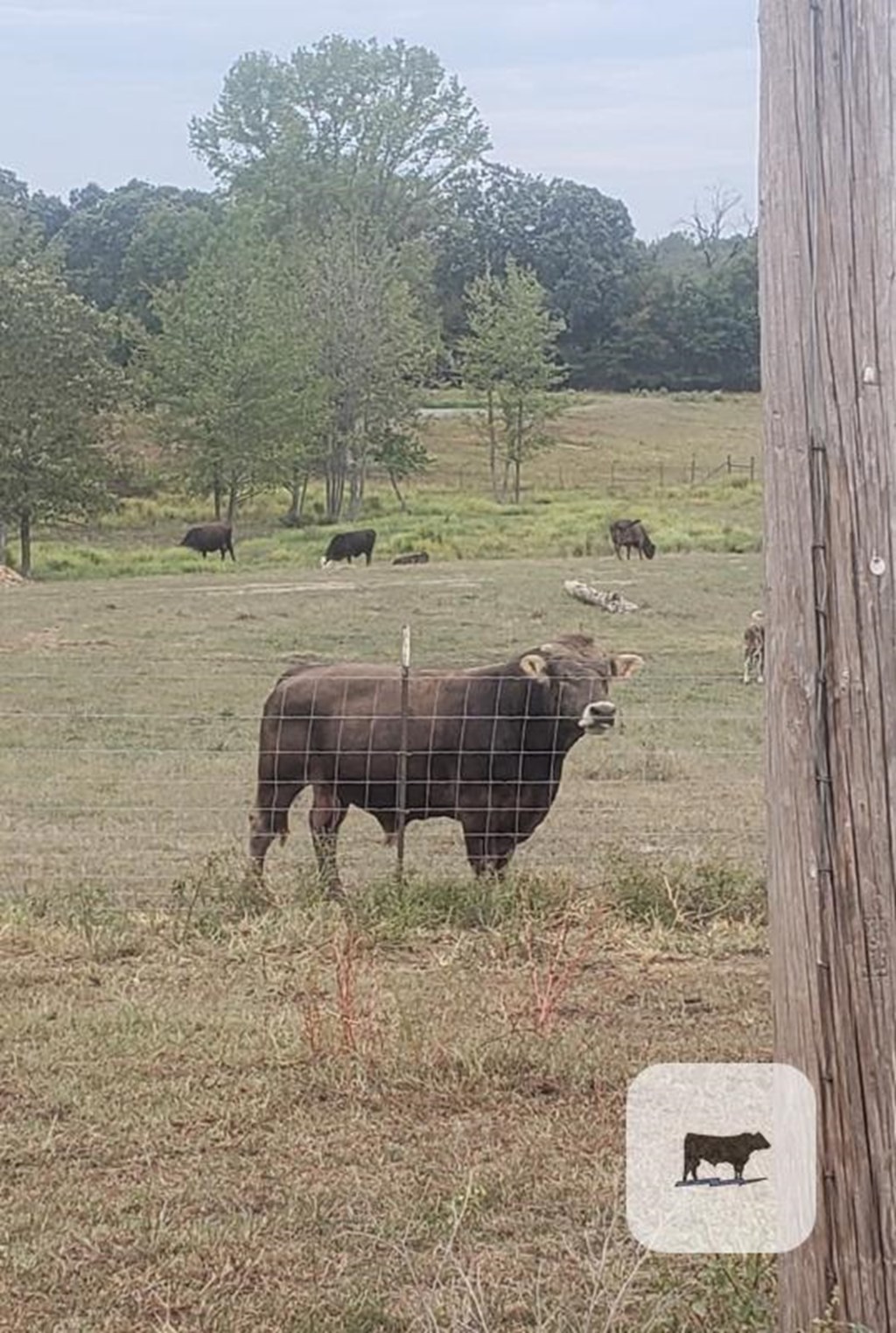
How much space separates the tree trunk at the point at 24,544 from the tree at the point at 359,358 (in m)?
8.99

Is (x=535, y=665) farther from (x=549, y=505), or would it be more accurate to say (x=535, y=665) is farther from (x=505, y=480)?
(x=505, y=480)

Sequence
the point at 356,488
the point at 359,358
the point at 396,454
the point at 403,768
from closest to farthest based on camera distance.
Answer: the point at 403,768, the point at 356,488, the point at 396,454, the point at 359,358

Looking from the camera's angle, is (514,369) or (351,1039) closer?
(351,1039)

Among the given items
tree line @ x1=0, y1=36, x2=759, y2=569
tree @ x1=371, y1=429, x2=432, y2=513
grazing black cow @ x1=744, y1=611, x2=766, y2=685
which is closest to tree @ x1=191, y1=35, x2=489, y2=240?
tree line @ x1=0, y1=36, x2=759, y2=569

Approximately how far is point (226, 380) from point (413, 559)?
12737mm

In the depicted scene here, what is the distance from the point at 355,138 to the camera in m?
53.8

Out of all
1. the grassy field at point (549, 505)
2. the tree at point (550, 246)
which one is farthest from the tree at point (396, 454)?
the tree at point (550, 246)

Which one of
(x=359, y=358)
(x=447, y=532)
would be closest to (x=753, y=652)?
(x=447, y=532)

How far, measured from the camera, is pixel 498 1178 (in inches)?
158

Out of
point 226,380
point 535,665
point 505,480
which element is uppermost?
point 226,380

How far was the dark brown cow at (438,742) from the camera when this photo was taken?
8.30 metres

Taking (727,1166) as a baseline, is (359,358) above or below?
above

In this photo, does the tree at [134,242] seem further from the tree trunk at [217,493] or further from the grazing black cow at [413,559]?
the grazing black cow at [413,559]

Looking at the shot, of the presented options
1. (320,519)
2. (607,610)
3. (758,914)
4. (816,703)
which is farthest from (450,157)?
(816,703)
